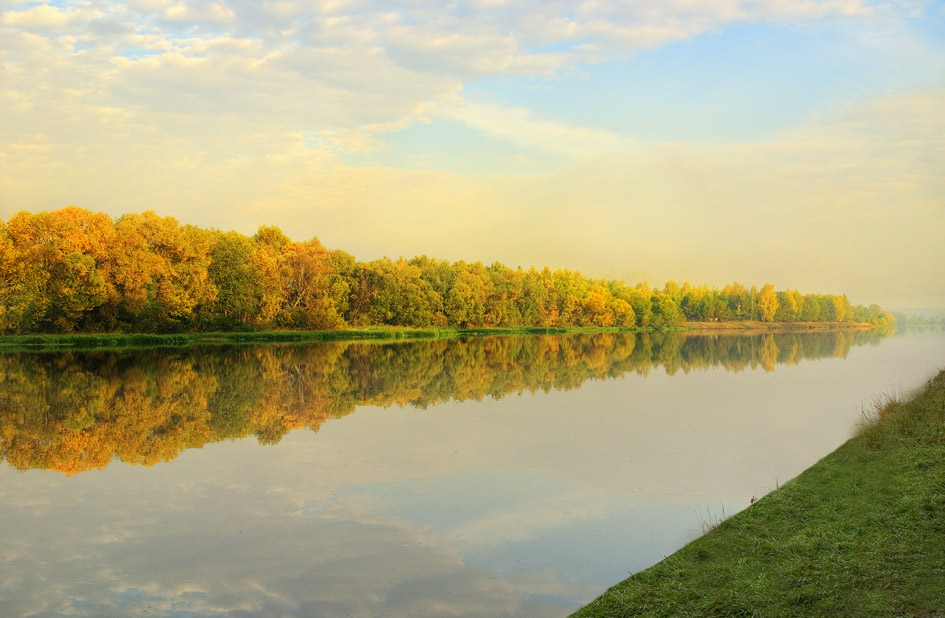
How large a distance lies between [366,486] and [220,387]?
1415 centimetres

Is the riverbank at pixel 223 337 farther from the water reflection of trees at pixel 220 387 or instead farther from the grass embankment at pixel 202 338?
the water reflection of trees at pixel 220 387

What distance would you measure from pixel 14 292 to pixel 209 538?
4366cm

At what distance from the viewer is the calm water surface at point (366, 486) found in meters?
7.29

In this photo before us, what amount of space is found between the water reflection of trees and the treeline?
8.43 metres

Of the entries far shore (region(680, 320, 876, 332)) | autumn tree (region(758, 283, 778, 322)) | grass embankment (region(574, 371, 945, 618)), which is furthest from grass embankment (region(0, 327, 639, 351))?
autumn tree (region(758, 283, 778, 322))

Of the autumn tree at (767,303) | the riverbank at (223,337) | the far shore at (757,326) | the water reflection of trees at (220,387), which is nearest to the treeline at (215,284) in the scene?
the riverbank at (223,337)

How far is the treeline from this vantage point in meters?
44.3

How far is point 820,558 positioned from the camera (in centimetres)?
702

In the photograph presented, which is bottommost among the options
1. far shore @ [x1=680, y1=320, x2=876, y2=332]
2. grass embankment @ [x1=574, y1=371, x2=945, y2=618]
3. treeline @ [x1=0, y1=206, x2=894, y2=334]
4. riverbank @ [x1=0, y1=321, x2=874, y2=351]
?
far shore @ [x1=680, y1=320, x2=876, y2=332]

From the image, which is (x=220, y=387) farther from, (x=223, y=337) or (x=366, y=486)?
(x=223, y=337)

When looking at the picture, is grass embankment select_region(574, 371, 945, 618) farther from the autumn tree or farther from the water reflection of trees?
the autumn tree

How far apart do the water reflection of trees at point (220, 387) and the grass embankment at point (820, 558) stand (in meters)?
10.1

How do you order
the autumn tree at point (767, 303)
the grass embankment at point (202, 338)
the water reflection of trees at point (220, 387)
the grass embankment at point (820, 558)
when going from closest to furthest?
1. the grass embankment at point (820, 558)
2. the water reflection of trees at point (220, 387)
3. the grass embankment at point (202, 338)
4. the autumn tree at point (767, 303)

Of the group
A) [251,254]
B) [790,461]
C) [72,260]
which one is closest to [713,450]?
[790,461]
